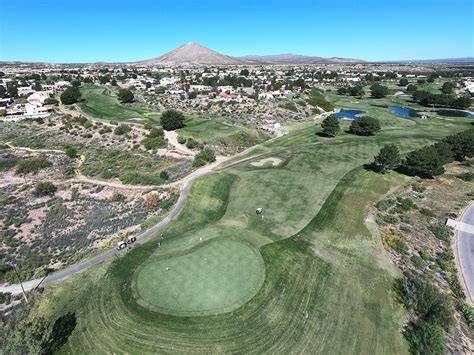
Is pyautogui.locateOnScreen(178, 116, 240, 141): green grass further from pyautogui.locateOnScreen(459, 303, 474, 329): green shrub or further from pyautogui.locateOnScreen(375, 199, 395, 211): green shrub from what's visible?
pyautogui.locateOnScreen(459, 303, 474, 329): green shrub

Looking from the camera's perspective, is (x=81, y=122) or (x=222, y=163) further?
(x=81, y=122)

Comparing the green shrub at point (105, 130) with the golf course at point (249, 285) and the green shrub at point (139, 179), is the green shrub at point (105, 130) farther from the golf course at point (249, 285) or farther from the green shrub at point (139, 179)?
the golf course at point (249, 285)

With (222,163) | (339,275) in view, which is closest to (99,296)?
(339,275)

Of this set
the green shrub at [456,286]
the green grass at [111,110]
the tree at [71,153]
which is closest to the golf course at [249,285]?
the green shrub at [456,286]

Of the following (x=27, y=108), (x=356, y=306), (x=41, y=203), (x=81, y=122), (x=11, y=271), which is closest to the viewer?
(x=356, y=306)

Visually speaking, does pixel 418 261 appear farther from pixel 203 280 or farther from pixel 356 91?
pixel 356 91

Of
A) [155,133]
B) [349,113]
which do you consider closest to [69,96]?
[155,133]

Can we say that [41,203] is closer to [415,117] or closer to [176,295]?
[176,295]
